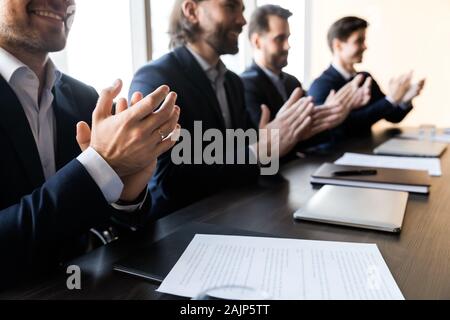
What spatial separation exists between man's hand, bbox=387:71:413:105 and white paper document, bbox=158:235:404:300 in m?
1.72

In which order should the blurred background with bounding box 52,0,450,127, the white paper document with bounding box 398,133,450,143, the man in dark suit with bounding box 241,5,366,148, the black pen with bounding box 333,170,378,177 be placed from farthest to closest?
the blurred background with bounding box 52,0,450,127, the man in dark suit with bounding box 241,5,366,148, the white paper document with bounding box 398,133,450,143, the black pen with bounding box 333,170,378,177

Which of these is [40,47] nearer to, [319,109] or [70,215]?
[70,215]

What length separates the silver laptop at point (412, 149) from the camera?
131 centimetres

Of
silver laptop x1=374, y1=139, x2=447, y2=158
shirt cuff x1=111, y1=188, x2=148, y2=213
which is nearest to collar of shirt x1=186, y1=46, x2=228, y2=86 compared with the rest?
silver laptop x1=374, y1=139, x2=447, y2=158

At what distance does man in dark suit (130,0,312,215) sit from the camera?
103 centimetres

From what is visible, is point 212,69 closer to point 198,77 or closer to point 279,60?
point 198,77

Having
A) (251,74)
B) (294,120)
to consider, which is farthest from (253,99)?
(294,120)

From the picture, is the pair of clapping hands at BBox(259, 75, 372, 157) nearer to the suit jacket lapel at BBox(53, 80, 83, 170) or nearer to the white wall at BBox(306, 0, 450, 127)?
the suit jacket lapel at BBox(53, 80, 83, 170)

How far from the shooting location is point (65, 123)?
2.62 feet

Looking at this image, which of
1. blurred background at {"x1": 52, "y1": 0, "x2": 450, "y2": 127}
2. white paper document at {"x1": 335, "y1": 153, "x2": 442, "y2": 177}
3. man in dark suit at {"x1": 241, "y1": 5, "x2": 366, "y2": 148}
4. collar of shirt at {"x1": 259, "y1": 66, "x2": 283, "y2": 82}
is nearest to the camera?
white paper document at {"x1": 335, "y1": 153, "x2": 442, "y2": 177}

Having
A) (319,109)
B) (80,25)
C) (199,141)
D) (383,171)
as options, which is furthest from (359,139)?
(80,25)

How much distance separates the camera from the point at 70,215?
0.55m
